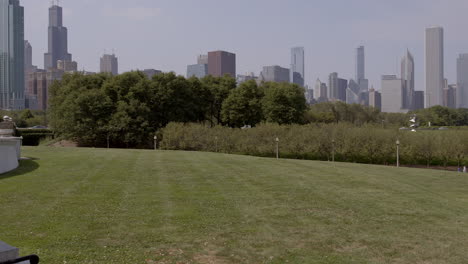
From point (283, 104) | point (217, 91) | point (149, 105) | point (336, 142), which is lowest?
point (336, 142)

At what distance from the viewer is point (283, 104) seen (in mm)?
55312

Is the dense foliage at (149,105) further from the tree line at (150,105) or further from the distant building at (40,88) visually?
the distant building at (40,88)

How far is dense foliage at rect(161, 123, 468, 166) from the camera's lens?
109 ft

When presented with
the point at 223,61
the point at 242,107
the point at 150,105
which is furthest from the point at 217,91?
the point at 223,61

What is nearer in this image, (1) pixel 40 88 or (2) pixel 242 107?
(2) pixel 242 107

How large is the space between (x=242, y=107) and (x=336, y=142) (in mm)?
21503

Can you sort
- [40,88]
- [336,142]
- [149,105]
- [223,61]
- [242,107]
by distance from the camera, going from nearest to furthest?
[336,142] < [149,105] < [242,107] < [223,61] < [40,88]

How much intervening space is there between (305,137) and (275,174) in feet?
67.0

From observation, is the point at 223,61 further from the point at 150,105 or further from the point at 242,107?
the point at 150,105

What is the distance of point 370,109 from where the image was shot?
87.1 m

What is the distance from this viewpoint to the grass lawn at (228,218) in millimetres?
7016

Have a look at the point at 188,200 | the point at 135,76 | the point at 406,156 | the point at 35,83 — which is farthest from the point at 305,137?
the point at 35,83

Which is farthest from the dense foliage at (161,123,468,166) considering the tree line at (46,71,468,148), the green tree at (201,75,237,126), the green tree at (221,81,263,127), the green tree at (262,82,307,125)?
the green tree at (201,75,237,126)

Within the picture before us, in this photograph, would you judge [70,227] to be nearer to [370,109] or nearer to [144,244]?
[144,244]
